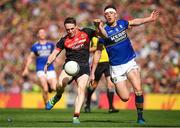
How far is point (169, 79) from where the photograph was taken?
27875 millimetres

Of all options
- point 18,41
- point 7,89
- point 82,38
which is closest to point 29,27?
point 18,41

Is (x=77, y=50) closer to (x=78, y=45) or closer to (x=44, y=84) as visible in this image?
(x=78, y=45)

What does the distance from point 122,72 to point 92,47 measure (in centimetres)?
566

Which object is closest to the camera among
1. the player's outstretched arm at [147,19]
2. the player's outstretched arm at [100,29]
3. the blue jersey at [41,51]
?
the player's outstretched arm at [100,29]

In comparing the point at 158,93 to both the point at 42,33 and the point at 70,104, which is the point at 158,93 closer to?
the point at 70,104

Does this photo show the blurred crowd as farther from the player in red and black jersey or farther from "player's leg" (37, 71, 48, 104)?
the player in red and black jersey

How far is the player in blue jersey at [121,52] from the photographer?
1503 centimetres

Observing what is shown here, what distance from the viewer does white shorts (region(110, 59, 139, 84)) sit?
15156 mm

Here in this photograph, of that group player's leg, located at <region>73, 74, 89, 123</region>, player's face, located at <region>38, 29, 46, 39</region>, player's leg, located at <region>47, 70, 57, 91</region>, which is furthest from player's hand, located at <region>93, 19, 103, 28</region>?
player's leg, located at <region>47, 70, 57, 91</region>

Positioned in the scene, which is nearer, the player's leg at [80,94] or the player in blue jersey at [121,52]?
the player's leg at [80,94]

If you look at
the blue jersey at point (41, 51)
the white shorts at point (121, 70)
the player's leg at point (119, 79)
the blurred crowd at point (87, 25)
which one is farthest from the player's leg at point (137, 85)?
the blurred crowd at point (87, 25)

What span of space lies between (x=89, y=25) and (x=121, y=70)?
1489cm

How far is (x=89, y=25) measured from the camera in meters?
30.0

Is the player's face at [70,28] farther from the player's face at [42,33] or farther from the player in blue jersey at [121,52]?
the player's face at [42,33]
